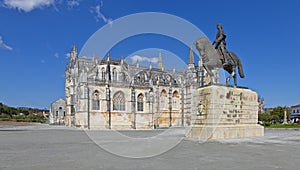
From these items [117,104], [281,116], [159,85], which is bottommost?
A: [281,116]

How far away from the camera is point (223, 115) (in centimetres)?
1605

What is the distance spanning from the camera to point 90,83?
46.9 m

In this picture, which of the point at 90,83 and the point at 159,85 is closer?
the point at 90,83

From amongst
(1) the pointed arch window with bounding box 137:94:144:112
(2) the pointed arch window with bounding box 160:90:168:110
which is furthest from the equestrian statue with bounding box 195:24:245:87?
(2) the pointed arch window with bounding box 160:90:168:110

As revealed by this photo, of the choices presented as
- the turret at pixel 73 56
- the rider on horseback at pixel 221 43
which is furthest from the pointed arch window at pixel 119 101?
the rider on horseback at pixel 221 43

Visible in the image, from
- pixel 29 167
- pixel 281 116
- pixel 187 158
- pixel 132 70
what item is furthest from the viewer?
pixel 281 116

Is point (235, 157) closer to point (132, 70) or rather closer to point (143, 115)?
point (143, 115)

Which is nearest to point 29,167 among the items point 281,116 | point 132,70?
point 132,70

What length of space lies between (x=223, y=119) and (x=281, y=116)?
73.8m

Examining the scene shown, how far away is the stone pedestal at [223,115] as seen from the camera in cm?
1560

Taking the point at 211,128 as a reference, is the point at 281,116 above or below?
below

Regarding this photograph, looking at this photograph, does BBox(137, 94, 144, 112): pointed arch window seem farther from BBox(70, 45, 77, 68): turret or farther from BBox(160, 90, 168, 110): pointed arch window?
BBox(70, 45, 77, 68): turret

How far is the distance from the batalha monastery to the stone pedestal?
28132 millimetres

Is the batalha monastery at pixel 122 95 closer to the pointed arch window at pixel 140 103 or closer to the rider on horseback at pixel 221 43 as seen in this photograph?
the pointed arch window at pixel 140 103
